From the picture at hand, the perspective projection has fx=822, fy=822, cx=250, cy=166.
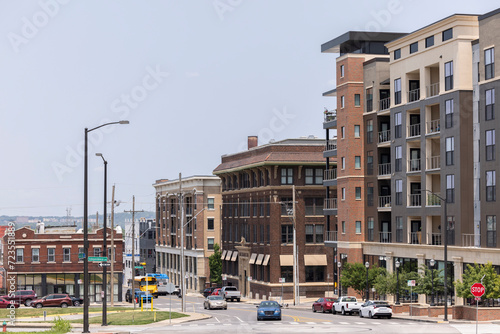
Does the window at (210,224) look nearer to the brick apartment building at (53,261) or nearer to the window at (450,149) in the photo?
the brick apartment building at (53,261)

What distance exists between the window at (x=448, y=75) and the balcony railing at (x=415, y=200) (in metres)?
10.8

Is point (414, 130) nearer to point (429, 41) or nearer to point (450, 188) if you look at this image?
point (429, 41)

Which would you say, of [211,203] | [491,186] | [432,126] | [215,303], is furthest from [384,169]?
[211,203]

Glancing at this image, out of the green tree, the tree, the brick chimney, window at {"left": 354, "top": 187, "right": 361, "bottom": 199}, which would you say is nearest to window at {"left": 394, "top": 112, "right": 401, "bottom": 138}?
window at {"left": 354, "top": 187, "right": 361, "bottom": 199}

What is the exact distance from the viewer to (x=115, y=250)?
323 ft

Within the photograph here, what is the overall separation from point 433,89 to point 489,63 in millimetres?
8893

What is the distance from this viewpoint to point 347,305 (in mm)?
64812

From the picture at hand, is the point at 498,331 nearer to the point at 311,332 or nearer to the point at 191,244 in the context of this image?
the point at 311,332

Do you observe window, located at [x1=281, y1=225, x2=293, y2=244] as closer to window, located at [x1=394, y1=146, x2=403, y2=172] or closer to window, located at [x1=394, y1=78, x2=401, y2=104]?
window, located at [x1=394, y1=146, x2=403, y2=172]

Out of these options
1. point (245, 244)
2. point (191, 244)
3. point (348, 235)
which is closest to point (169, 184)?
point (191, 244)

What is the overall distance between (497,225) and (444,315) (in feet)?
28.2

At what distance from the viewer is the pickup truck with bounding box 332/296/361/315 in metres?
64.4

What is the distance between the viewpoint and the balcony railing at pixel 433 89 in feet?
230

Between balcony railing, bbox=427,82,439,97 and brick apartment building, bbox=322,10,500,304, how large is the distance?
0.11 meters
